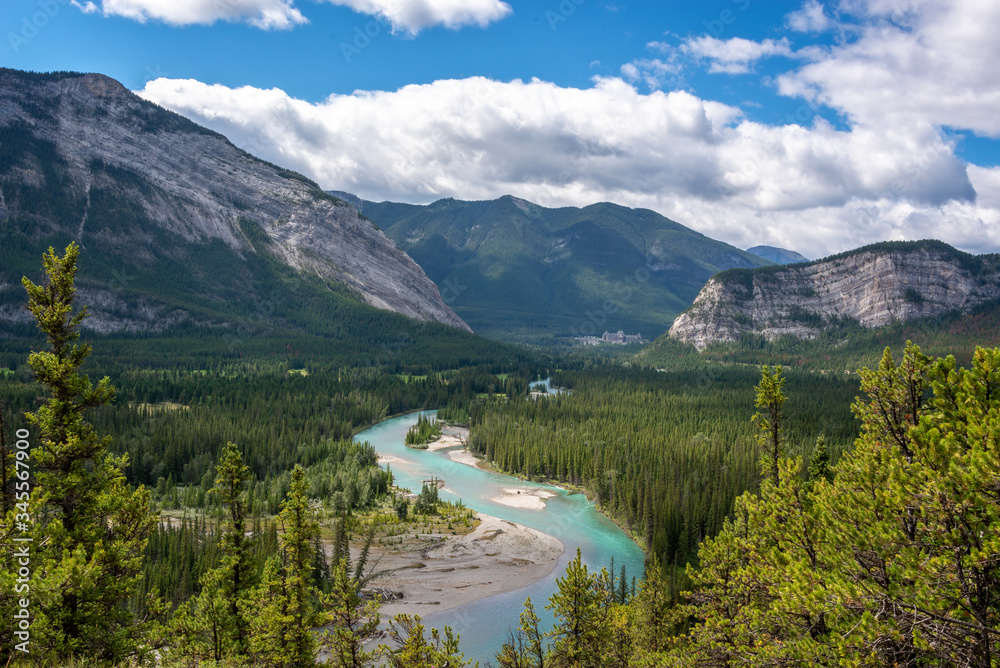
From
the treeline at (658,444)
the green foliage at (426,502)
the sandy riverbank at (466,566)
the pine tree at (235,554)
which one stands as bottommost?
the sandy riverbank at (466,566)

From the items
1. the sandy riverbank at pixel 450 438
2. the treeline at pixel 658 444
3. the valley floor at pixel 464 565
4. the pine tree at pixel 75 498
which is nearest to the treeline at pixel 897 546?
the pine tree at pixel 75 498

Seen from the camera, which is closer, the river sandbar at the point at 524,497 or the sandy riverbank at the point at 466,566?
the sandy riverbank at the point at 466,566

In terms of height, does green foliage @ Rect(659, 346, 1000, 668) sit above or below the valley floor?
above

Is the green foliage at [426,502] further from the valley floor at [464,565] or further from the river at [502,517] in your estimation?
the valley floor at [464,565]

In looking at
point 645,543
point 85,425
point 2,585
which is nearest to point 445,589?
point 645,543

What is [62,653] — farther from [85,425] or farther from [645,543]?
[645,543]

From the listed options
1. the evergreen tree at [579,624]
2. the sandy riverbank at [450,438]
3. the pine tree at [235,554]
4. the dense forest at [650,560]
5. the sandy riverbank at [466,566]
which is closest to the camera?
the dense forest at [650,560]

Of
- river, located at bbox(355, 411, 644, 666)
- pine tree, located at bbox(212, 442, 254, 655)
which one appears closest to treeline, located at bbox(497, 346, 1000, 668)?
pine tree, located at bbox(212, 442, 254, 655)

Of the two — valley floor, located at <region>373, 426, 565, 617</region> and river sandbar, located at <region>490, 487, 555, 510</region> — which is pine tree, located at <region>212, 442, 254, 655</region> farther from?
river sandbar, located at <region>490, 487, 555, 510</region>
